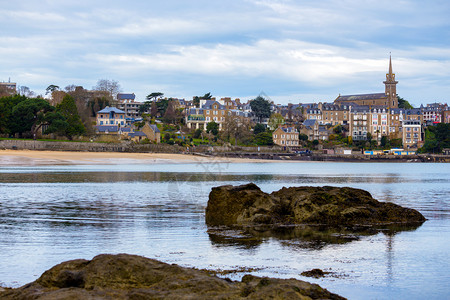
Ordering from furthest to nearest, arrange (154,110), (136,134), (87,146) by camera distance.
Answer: (154,110) < (136,134) < (87,146)

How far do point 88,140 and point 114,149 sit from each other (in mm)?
5992

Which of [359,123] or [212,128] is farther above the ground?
[359,123]

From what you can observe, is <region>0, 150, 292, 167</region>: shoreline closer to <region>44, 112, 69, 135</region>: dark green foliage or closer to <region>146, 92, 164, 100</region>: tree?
<region>44, 112, 69, 135</region>: dark green foliage

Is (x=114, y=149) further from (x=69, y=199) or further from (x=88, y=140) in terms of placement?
(x=69, y=199)

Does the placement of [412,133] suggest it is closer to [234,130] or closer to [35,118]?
[234,130]

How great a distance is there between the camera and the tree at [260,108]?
16838 centimetres

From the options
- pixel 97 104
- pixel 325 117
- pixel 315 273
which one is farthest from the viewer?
pixel 325 117

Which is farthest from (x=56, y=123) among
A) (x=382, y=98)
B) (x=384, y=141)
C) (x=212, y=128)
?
(x=382, y=98)

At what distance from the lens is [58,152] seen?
289ft

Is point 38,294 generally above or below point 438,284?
above

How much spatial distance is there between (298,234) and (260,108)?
153143 millimetres

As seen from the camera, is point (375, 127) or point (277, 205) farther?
point (375, 127)

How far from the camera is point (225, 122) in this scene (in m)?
136

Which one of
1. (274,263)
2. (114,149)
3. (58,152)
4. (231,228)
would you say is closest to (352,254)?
(274,263)
